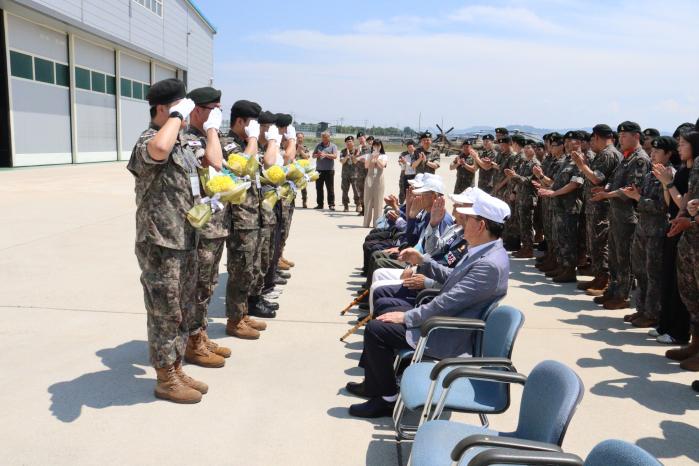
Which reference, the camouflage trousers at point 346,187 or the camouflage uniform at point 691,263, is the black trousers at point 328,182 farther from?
the camouflage uniform at point 691,263

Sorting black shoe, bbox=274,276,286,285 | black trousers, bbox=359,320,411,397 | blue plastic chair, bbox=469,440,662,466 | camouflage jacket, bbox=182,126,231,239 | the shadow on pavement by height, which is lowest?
the shadow on pavement

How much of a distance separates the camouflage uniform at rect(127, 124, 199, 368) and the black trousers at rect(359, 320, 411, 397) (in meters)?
1.25

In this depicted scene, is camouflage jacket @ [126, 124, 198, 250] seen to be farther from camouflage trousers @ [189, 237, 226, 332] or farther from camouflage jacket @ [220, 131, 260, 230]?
camouflage jacket @ [220, 131, 260, 230]

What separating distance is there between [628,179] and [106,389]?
17.9ft

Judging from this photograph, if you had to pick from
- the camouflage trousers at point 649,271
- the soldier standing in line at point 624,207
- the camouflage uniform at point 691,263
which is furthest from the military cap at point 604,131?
the camouflage uniform at point 691,263

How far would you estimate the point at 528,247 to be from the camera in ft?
30.8

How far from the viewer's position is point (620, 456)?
168 centimetres

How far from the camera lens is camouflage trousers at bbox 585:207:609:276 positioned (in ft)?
22.8

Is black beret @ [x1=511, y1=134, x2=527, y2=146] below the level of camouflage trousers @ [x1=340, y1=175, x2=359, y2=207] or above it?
above

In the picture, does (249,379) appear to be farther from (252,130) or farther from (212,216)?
(252,130)

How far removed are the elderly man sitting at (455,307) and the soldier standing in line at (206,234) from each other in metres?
1.39

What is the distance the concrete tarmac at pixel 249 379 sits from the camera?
3238 millimetres

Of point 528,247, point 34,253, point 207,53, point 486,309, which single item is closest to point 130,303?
point 34,253

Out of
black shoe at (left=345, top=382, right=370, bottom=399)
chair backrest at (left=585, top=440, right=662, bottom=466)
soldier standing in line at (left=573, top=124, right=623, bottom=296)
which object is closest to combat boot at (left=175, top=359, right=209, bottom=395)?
black shoe at (left=345, top=382, right=370, bottom=399)
